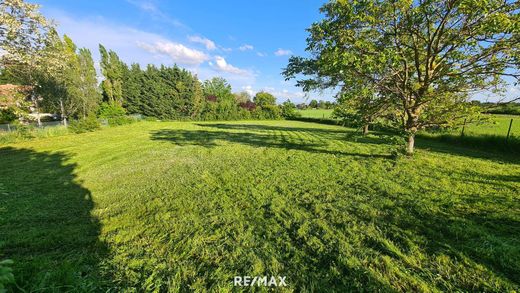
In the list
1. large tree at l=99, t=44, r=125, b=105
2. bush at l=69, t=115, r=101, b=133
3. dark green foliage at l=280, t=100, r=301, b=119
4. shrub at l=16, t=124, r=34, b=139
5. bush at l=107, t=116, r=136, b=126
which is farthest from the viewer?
dark green foliage at l=280, t=100, r=301, b=119

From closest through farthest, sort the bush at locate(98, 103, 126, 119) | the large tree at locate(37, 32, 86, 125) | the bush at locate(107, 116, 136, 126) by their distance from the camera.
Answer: the large tree at locate(37, 32, 86, 125) → the bush at locate(107, 116, 136, 126) → the bush at locate(98, 103, 126, 119)

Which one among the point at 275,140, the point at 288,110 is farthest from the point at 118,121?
the point at 288,110

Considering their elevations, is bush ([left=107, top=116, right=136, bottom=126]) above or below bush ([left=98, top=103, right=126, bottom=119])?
below

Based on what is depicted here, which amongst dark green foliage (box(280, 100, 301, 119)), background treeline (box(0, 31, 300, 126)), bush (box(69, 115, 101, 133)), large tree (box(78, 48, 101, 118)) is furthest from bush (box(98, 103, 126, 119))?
dark green foliage (box(280, 100, 301, 119))

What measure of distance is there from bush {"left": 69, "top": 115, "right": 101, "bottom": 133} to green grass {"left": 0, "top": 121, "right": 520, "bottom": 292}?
1221 centimetres

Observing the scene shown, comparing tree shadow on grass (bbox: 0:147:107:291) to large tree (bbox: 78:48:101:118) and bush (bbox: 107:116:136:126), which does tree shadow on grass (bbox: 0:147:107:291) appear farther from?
large tree (bbox: 78:48:101:118)

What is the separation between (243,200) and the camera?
4.20m

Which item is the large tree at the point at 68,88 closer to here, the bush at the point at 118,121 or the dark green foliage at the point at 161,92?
the bush at the point at 118,121

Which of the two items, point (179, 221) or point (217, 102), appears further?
point (217, 102)

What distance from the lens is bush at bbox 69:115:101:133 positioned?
637 inches

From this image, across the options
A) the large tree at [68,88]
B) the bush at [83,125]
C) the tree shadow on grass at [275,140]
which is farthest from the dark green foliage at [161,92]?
the tree shadow on grass at [275,140]

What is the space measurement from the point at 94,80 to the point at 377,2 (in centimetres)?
3066

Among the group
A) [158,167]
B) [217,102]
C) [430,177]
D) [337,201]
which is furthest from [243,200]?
[217,102]

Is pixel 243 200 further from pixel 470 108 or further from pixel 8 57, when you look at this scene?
pixel 8 57
